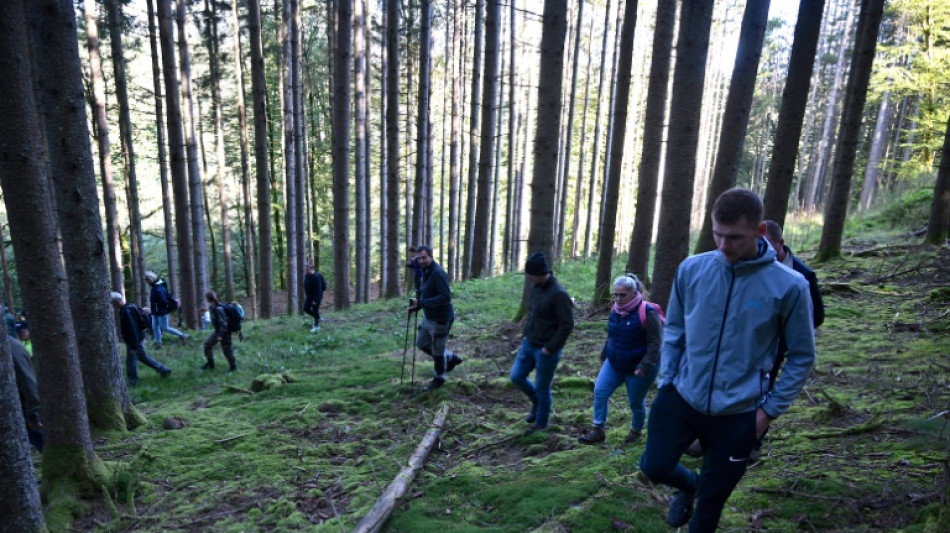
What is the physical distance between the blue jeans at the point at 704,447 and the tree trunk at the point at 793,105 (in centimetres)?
760

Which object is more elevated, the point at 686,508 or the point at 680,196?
the point at 680,196

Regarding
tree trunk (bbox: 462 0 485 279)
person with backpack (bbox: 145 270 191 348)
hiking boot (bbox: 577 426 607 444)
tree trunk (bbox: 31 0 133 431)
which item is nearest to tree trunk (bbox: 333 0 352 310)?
tree trunk (bbox: 462 0 485 279)

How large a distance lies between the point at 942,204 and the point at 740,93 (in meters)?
6.70

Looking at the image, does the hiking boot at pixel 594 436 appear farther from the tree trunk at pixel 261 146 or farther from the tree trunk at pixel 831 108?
the tree trunk at pixel 831 108

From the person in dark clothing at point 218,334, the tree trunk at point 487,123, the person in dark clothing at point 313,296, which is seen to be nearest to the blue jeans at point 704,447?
the person in dark clothing at point 218,334

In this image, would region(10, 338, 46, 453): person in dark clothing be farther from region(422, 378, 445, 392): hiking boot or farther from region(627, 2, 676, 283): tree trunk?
region(627, 2, 676, 283): tree trunk

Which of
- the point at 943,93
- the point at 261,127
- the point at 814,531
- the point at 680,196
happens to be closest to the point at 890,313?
the point at 680,196

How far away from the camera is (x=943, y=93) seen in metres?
18.0

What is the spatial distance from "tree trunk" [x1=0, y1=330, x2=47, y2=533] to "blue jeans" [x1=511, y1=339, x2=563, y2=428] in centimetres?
439

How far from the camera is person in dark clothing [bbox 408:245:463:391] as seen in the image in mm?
7672

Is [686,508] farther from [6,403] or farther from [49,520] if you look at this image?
[49,520]

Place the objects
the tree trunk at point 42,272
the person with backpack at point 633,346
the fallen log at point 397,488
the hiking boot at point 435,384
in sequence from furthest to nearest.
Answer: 1. the hiking boot at point 435,384
2. the person with backpack at point 633,346
3. the tree trunk at point 42,272
4. the fallen log at point 397,488

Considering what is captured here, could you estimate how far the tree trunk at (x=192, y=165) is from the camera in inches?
640

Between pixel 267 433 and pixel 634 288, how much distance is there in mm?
5039
